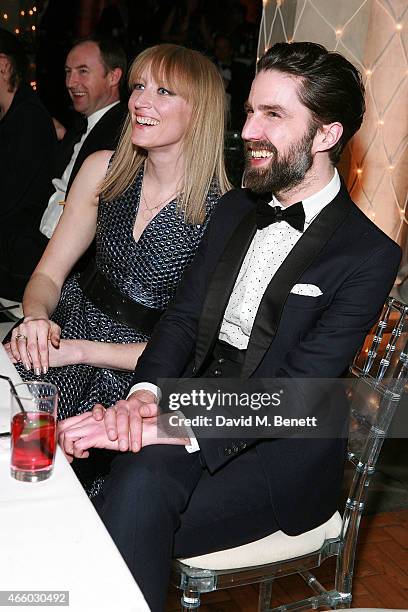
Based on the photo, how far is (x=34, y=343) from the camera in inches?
88.3

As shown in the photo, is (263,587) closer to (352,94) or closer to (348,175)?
(352,94)

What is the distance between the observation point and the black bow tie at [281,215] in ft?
6.71

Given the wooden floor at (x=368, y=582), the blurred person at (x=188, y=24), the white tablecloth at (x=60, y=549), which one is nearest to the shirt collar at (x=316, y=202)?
the white tablecloth at (x=60, y=549)

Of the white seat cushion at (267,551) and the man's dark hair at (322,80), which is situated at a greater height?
the man's dark hair at (322,80)

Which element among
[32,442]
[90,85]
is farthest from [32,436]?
[90,85]

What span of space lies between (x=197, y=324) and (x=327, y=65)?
0.73 m

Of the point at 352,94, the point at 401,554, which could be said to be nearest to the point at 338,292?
the point at 352,94

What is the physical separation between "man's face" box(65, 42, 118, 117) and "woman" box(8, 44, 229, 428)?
1881mm

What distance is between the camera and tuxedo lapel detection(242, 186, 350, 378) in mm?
1981

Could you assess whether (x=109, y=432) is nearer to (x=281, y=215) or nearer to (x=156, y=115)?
(x=281, y=215)

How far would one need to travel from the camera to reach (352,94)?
80.9 inches

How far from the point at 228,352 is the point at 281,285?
0.26 m

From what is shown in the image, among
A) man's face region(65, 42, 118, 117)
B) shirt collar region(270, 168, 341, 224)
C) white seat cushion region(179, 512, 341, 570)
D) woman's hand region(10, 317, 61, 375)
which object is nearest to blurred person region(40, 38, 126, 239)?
man's face region(65, 42, 118, 117)

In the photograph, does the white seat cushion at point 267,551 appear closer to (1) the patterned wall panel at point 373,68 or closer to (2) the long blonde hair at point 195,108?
(2) the long blonde hair at point 195,108
